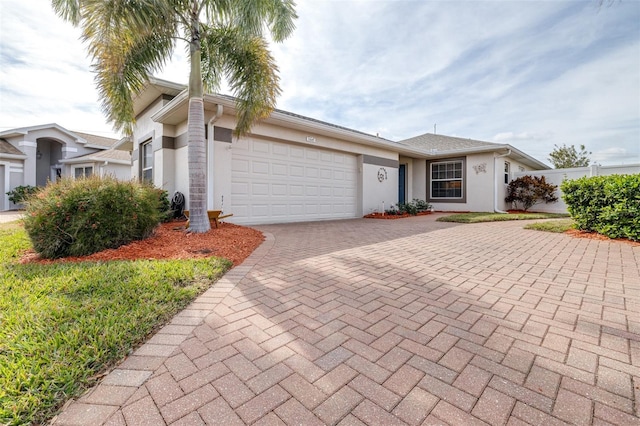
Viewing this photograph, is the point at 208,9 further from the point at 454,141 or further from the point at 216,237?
the point at 454,141

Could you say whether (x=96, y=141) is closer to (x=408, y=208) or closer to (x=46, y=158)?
(x=46, y=158)

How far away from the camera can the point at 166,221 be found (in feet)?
26.6

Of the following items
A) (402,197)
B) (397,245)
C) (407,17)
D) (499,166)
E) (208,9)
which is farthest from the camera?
(402,197)

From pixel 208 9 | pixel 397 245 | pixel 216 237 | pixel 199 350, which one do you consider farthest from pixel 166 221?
pixel 199 350

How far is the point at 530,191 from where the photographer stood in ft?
45.9

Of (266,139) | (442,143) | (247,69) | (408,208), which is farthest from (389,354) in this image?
(442,143)

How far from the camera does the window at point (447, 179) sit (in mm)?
14039

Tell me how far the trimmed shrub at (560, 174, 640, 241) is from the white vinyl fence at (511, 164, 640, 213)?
671cm

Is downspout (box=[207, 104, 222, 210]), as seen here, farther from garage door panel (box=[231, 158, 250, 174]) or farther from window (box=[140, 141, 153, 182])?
window (box=[140, 141, 153, 182])

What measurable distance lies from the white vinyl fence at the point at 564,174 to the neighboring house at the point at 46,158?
22.6m

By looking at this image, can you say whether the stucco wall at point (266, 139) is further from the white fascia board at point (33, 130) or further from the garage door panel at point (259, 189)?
the white fascia board at point (33, 130)

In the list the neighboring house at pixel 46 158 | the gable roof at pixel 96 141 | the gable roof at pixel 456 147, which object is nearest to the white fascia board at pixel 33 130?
the neighboring house at pixel 46 158

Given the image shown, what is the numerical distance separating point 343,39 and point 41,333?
349 inches

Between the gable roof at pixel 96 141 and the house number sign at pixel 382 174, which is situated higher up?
the gable roof at pixel 96 141
